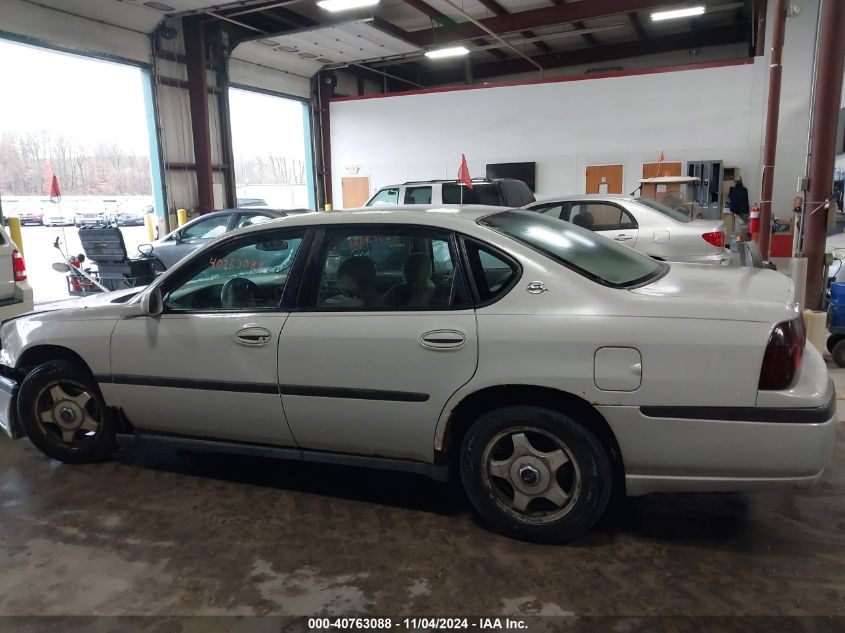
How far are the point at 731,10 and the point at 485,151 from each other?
26.9 ft

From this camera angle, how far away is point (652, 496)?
10.6ft

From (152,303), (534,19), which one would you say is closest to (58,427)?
(152,303)

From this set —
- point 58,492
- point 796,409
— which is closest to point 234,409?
point 58,492

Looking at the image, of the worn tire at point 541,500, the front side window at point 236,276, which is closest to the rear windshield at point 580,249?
the worn tire at point 541,500

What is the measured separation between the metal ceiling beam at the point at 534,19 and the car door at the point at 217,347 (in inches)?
548

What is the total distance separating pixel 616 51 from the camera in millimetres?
20016

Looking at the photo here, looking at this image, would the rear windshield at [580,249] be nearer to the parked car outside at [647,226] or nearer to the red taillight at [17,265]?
the parked car outside at [647,226]

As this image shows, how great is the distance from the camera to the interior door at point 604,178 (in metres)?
15.1

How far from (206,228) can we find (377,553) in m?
8.52

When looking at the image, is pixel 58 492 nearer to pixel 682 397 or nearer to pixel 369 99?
pixel 682 397

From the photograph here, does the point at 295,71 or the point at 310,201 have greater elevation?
the point at 295,71

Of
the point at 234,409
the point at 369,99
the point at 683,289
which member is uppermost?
the point at 369,99

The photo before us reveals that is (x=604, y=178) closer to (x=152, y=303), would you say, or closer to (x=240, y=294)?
(x=240, y=294)

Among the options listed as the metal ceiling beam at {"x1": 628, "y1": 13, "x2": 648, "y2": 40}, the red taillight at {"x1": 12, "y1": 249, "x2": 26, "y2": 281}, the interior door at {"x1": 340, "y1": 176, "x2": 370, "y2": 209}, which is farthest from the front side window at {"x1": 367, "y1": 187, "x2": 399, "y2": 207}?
the metal ceiling beam at {"x1": 628, "y1": 13, "x2": 648, "y2": 40}
